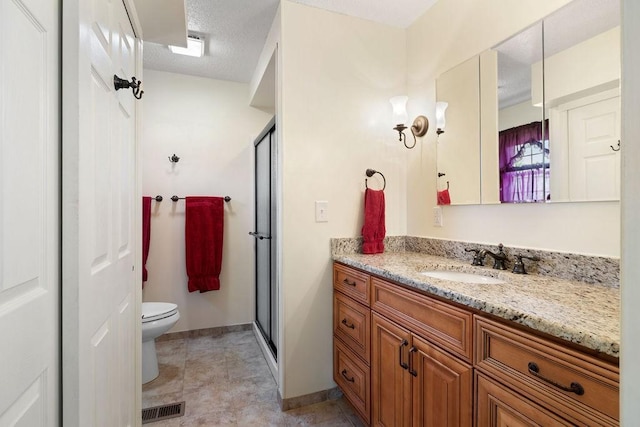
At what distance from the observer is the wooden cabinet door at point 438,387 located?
1046mm

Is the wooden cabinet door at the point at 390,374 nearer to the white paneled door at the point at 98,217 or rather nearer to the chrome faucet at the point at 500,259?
the chrome faucet at the point at 500,259

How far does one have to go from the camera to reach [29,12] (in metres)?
0.68

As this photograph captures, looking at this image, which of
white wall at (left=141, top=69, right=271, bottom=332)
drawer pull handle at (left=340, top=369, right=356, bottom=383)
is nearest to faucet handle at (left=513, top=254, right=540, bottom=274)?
drawer pull handle at (left=340, top=369, right=356, bottom=383)

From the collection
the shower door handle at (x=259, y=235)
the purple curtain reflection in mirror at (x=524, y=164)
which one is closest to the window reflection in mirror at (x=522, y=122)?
the purple curtain reflection in mirror at (x=524, y=164)

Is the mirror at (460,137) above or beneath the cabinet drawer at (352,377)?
above

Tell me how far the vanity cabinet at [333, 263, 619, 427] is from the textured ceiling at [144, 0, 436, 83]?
164 cm

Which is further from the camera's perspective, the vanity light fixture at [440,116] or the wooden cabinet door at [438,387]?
the vanity light fixture at [440,116]

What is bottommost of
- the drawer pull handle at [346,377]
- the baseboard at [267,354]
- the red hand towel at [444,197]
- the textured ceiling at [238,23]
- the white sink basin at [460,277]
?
the baseboard at [267,354]

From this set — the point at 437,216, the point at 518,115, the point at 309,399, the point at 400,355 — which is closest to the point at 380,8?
the point at 518,115

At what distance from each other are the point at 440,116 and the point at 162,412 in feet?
7.89

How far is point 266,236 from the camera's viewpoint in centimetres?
263

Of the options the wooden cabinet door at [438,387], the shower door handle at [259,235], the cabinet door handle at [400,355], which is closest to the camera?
the wooden cabinet door at [438,387]

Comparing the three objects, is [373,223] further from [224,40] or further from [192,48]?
[192,48]

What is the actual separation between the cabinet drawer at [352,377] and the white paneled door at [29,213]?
4.21 feet
